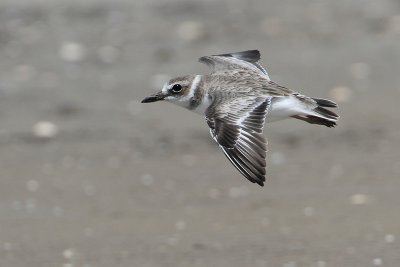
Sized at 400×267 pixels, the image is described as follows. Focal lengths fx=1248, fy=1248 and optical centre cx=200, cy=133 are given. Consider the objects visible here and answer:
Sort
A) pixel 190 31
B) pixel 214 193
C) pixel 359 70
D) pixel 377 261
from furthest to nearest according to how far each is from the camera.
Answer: pixel 190 31 < pixel 359 70 < pixel 214 193 < pixel 377 261

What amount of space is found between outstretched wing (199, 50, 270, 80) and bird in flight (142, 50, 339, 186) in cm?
14

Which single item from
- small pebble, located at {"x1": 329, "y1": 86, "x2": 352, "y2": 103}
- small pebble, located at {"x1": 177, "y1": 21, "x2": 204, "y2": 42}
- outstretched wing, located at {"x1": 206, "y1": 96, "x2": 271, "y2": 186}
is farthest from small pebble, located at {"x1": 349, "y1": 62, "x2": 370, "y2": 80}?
outstretched wing, located at {"x1": 206, "y1": 96, "x2": 271, "y2": 186}

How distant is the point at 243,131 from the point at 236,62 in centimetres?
189

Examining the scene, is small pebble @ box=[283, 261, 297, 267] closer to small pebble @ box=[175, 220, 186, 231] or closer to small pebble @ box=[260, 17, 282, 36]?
small pebble @ box=[175, 220, 186, 231]

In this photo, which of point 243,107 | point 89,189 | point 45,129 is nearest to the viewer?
point 243,107

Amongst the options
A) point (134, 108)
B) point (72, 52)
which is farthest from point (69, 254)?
point (72, 52)

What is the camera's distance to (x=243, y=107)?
838 cm

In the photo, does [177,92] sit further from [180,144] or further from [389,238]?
[180,144]

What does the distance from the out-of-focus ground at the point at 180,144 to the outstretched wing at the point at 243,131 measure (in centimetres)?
112

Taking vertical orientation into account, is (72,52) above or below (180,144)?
above

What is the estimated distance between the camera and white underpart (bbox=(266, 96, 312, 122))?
8578 millimetres

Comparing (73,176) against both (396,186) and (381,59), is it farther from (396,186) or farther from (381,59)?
(381,59)

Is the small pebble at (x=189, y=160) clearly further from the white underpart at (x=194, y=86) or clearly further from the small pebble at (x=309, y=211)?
the white underpart at (x=194, y=86)

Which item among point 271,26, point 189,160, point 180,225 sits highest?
point 271,26
